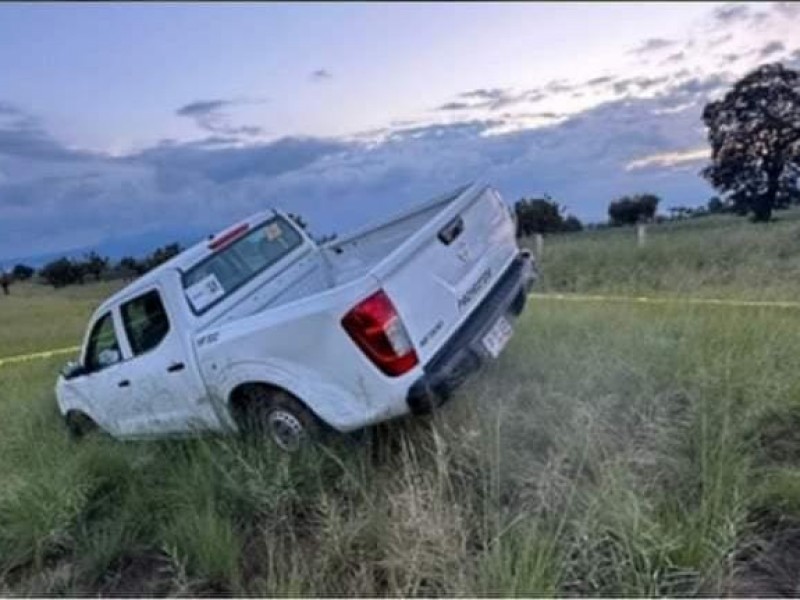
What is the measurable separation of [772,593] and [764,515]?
0.56 metres

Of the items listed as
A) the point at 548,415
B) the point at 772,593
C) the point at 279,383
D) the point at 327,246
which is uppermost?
the point at 327,246

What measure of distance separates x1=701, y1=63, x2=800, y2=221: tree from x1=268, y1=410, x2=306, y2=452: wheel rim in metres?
5.38

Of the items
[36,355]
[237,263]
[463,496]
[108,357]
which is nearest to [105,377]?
[108,357]

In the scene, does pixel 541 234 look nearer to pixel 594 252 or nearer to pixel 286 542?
pixel 594 252

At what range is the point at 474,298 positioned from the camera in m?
5.50

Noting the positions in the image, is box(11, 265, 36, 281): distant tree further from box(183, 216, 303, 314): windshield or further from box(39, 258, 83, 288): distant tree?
box(183, 216, 303, 314): windshield

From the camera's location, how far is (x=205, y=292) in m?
6.31

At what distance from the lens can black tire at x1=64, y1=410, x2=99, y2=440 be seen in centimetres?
719

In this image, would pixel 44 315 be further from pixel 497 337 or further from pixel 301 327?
pixel 497 337

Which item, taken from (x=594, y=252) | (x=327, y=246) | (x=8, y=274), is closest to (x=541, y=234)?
(x=594, y=252)

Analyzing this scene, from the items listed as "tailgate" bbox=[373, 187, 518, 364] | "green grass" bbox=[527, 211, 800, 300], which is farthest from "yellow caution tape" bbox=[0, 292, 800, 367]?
"tailgate" bbox=[373, 187, 518, 364]

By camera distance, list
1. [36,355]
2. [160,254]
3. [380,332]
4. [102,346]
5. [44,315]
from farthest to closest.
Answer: [36,355], [44,315], [160,254], [102,346], [380,332]

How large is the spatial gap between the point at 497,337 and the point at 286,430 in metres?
1.53

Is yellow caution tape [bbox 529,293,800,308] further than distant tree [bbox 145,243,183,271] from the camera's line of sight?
No
